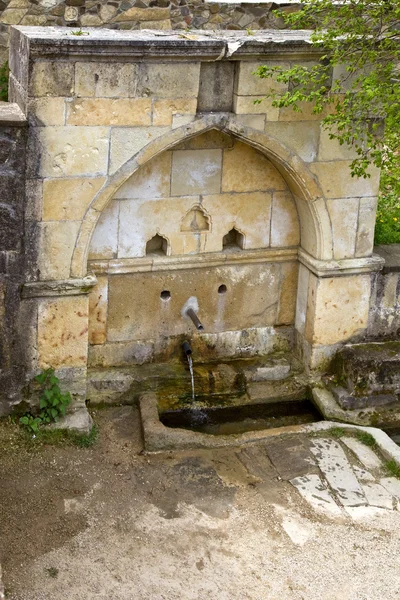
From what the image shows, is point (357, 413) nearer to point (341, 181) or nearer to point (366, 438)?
point (366, 438)

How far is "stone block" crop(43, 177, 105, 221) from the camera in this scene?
28.0ft

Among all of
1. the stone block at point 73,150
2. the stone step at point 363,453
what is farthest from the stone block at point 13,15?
the stone step at point 363,453

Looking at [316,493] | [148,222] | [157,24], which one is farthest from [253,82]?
[316,493]

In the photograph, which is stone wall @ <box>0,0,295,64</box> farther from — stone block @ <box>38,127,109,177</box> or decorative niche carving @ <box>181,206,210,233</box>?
decorative niche carving @ <box>181,206,210,233</box>

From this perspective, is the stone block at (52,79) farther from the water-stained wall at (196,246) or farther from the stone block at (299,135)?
the stone block at (299,135)

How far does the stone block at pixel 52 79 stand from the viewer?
26.6 ft

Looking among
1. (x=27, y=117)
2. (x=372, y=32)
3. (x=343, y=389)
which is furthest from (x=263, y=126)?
(x=343, y=389)

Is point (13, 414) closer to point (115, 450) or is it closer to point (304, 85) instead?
point (115, 450)

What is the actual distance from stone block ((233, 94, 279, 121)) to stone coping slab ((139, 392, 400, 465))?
2.89 metres

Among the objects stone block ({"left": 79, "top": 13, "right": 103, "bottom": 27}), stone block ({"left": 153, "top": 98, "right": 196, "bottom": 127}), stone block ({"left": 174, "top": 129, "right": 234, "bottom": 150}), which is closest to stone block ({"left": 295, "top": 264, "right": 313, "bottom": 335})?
stone block ({"left": 174, "top": 129, "right": 234, "bottom": 150})

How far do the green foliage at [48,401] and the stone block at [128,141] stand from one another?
6.42ft

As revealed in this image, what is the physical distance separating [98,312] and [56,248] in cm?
109

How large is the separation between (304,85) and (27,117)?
2.38 m

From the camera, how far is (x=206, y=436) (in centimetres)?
920
